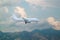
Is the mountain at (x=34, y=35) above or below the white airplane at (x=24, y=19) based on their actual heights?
below

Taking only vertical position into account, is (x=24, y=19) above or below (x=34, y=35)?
above

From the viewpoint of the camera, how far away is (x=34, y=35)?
2869 mm

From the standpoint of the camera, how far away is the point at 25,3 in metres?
2.91

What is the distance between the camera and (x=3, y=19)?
2859 mm

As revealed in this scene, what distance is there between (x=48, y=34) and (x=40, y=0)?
0.67m

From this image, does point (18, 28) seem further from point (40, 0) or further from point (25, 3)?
point (40, 0)

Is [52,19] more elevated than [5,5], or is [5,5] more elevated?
[5,5]

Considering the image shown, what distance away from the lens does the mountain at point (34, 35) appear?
9.31ft

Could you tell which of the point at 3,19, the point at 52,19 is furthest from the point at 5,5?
the point at 52,19

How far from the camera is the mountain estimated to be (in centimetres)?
284

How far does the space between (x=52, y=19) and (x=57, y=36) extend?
341 millimetres

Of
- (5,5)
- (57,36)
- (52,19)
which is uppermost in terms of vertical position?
(5,5)

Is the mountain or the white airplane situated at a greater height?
the white airplane

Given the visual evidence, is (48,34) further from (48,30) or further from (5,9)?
(5,9)
